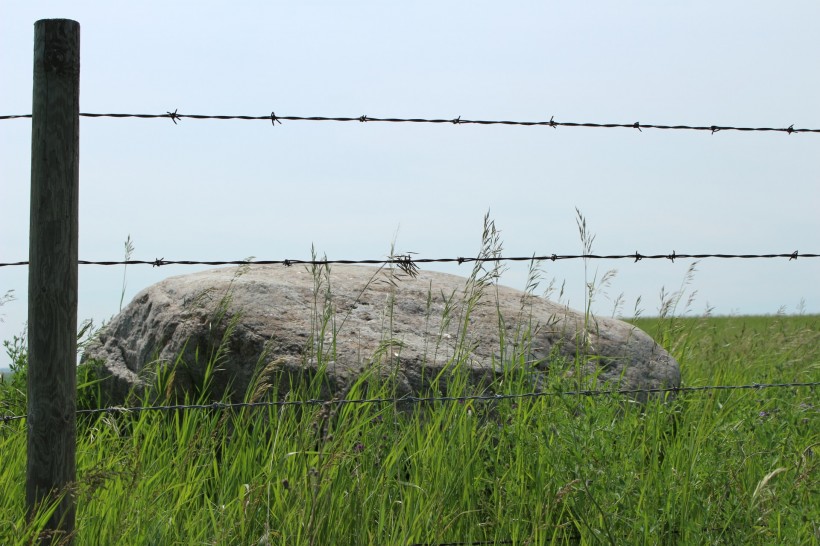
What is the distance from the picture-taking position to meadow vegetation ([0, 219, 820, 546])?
2.67 m

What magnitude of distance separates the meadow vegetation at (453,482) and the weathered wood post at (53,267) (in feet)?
0.44

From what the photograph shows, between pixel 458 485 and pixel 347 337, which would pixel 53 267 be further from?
pixel 347 337

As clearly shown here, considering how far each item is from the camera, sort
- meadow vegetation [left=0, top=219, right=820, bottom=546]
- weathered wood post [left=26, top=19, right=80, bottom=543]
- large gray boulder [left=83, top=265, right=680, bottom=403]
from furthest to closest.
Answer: large gray boulder [left=83, top=265, right=680, bottom=403]
meadow vegetation [left=0, top=219, right=820, bottom=546]
weathered wood post [left=26, top=19, right=80, bottom=543]

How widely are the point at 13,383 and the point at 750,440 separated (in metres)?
4.11

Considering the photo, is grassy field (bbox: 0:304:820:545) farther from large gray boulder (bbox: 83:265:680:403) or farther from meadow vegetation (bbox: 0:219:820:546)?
large gray boulder (bbox: 83:265:680:403)

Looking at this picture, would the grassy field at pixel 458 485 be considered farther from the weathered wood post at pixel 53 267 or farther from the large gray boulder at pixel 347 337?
the large gray boulder at pixel 347 337

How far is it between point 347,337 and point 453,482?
4.10 feet

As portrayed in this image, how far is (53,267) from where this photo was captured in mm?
2418

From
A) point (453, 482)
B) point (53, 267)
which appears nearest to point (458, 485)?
point (453, 482)

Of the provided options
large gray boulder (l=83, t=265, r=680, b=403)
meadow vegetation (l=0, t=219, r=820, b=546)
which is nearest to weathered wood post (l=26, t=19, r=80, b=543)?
meadow vegetation (l=0, t=219, r=820, b=546)

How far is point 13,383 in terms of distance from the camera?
4820mm

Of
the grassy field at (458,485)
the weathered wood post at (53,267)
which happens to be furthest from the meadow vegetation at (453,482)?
the weathered wood post at (53,267)

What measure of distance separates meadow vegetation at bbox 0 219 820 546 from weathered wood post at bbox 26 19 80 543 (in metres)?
0.14

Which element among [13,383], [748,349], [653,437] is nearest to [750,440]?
[653,437]
